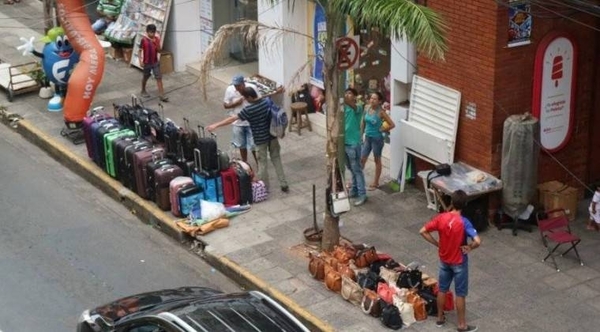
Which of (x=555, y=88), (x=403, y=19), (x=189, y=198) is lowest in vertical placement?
(x=189, y=198)

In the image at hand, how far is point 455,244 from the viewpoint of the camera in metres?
12.4

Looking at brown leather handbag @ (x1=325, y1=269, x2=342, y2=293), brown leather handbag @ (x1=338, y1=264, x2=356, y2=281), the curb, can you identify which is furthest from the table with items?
the curb

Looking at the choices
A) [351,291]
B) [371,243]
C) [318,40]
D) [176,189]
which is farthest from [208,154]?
[318,40]

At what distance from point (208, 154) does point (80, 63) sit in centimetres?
515

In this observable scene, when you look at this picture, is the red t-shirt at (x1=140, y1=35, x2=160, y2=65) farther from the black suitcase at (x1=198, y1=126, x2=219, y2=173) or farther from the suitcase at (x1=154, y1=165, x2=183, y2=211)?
the black suitcase at (x1=198, y1=126, x2=219, y2=173)

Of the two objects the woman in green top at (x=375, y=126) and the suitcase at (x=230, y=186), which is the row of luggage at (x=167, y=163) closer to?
the suitcase at (x=230, y=186)

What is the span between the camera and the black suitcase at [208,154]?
16.5 m

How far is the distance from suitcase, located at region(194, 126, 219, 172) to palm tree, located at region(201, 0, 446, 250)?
6.38 ft

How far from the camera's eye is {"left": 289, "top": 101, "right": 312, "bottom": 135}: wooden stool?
19656 millimetres

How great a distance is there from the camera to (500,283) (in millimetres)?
14031

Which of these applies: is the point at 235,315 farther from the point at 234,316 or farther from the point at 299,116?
the point at 299,116

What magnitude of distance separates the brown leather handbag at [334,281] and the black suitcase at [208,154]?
3.34 meters

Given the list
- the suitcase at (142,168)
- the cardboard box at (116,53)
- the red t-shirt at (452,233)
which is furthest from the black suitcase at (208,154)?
the cardboard box at (116,53)

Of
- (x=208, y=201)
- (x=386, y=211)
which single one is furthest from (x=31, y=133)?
(x=386, y=211)
